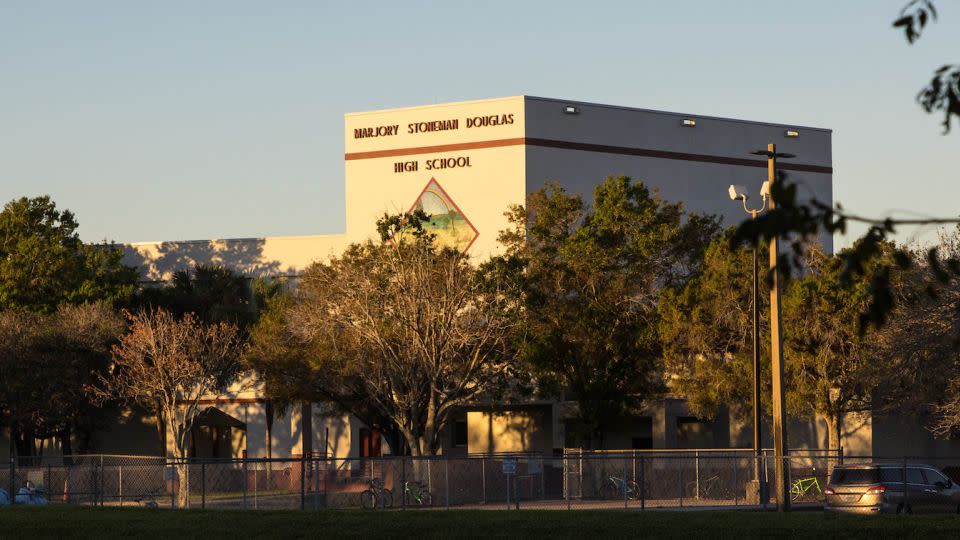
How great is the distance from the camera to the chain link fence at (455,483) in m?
37.9

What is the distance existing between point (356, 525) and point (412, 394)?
26189 millimetres

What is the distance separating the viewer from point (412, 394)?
50281 mm

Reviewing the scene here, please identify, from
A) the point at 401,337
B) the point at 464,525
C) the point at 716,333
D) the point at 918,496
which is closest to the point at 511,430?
the point at 716,333

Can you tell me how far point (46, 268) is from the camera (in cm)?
7188

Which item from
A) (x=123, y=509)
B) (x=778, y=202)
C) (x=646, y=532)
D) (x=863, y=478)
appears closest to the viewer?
(x=778, y=202)

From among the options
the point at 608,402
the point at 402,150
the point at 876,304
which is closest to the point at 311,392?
the point at 608,402

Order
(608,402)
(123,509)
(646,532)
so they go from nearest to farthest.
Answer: (646,532), (123,509), (608,402)

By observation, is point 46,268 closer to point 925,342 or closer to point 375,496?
point 375,496

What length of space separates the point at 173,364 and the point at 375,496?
24186mm

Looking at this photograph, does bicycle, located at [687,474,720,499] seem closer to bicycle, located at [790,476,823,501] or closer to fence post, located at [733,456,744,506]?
fence post, located at [733,456,744,506]

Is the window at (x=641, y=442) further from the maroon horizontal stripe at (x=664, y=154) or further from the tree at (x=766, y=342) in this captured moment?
the tree at (x=766, y=342)

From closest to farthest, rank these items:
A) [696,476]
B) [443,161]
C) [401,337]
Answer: [696,476]
[401,337]
[443,161]

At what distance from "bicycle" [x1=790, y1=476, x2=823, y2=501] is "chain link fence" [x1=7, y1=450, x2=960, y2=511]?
4cm

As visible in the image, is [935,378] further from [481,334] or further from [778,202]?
[778,202]
